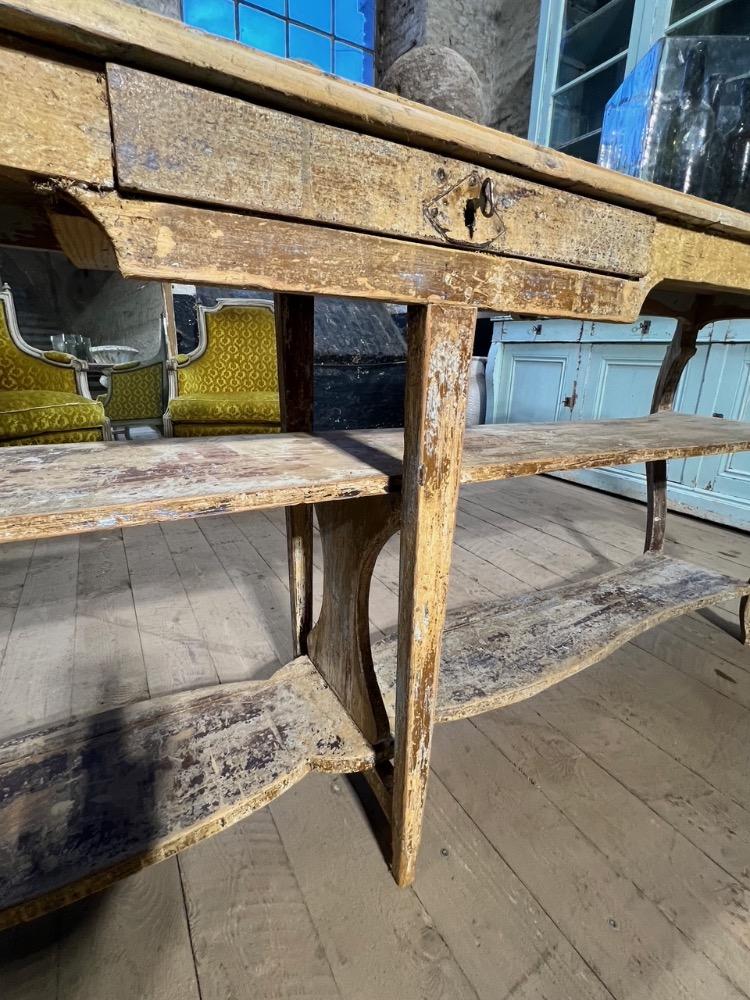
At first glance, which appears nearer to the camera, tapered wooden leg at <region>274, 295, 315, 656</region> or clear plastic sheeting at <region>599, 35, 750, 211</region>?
tapered wooden leg at <region>274, 295, 315, 656</region>

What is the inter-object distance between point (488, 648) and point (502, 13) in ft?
19.5

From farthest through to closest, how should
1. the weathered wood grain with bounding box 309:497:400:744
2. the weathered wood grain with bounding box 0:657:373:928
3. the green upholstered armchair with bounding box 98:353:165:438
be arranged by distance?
1. the green upholstered armchair with bounding box 98:353:165:438
2. the weathered wood grain with bounding box 309:497:400:744
3. the weathered wood grain with bounding box 0:657:373:928

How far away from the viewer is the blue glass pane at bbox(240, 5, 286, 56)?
5.12m

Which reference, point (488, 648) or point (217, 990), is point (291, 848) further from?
point (488, 648)

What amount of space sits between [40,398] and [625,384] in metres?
2.92

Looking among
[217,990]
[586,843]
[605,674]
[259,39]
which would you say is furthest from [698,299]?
[259,39]

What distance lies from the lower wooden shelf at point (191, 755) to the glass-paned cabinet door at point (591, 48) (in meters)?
3.00

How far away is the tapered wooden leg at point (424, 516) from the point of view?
57cm

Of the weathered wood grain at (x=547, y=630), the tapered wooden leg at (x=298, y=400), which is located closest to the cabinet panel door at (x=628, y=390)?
the weathered wood grain at (x=547, y=630)

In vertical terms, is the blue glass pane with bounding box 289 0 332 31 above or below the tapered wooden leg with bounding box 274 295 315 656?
above

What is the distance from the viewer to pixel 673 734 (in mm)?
1149

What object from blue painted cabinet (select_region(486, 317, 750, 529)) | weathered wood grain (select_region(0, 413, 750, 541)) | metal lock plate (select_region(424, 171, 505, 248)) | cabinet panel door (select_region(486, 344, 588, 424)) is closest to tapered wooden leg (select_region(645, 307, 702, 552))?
weathered wood grain (select_region(0, 413, 750, 541))

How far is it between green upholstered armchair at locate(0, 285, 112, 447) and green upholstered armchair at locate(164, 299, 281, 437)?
52cm

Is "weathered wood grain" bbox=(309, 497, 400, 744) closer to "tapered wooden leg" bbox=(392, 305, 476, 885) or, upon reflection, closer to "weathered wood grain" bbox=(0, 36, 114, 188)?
"tapered wooden leg" bbox=(392, 305, 476, 885)
